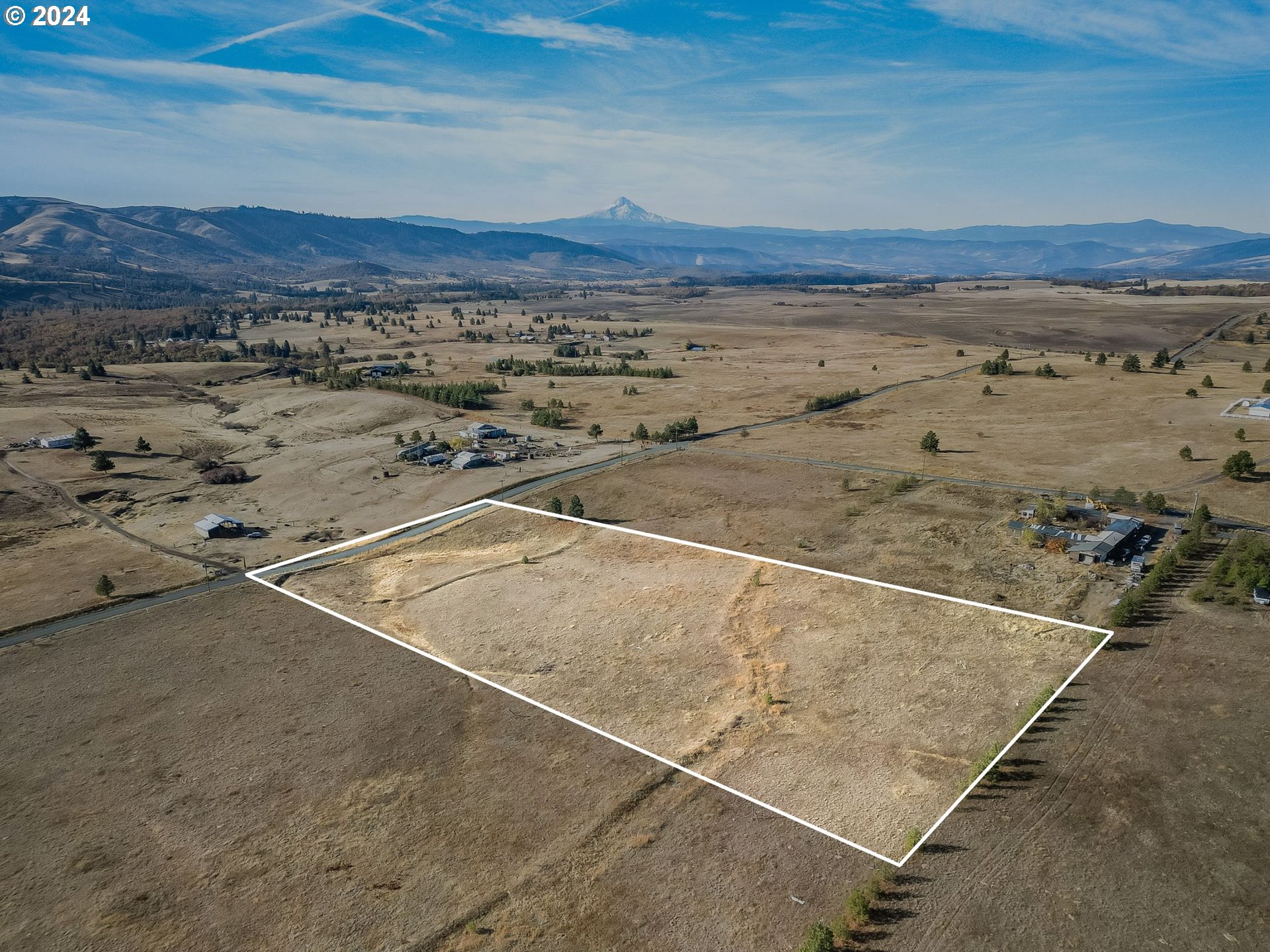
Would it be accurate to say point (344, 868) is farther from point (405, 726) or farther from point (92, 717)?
point (92, 717)

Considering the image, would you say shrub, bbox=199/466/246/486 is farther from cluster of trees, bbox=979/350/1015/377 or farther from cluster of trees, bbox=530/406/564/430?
cluster of trees, bbox=979/350/1015/377

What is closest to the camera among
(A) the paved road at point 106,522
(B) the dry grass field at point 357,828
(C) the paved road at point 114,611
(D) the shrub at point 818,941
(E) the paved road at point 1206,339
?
(D) the shrub at point 818,941

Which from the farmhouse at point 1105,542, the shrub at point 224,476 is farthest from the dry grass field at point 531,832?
the shrub at point 224,476

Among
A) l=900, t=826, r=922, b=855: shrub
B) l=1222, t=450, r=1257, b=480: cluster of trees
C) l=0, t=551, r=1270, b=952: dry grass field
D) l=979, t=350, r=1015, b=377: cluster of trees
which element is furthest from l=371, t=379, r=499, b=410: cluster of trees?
l=900, t=826, r=922, b=855: shrub

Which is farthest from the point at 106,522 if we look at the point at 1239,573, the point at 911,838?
the point at 1239,573

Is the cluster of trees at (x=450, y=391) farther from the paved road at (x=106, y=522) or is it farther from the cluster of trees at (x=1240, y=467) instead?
the cluster of trees at (x=1240, y=467)

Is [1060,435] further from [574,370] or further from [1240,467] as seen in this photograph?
[574,370]
